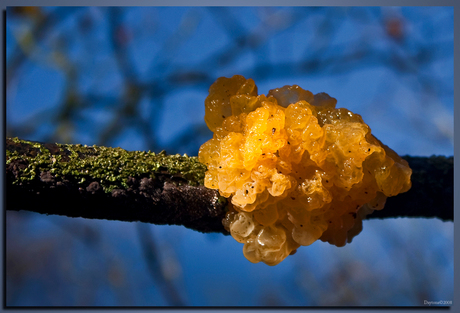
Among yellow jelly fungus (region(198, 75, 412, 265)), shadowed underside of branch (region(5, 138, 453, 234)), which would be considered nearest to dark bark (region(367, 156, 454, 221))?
yellow jelly fungus (region(198, 75, 412, 265))

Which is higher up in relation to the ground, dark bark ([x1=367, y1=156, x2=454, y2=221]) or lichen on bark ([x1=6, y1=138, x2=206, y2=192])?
lichen on bark ([x1=6, y1=138, x2=206, y2=192])

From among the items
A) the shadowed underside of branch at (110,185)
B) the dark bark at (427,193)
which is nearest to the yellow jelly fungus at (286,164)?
Answer: the shadowed underside of branch at (110,185)

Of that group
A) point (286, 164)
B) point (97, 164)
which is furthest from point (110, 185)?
point (286, 164)

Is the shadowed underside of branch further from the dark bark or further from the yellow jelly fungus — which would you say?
the dark bark

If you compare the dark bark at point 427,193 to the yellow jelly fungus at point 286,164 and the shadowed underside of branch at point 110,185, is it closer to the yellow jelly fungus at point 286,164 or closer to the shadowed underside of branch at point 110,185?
the yellow jelly fungus at point 286,164

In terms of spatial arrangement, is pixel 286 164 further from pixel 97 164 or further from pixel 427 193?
pixel 427 193

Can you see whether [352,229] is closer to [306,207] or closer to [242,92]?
[306,207]

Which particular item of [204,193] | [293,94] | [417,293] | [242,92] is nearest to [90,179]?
[204,193]
